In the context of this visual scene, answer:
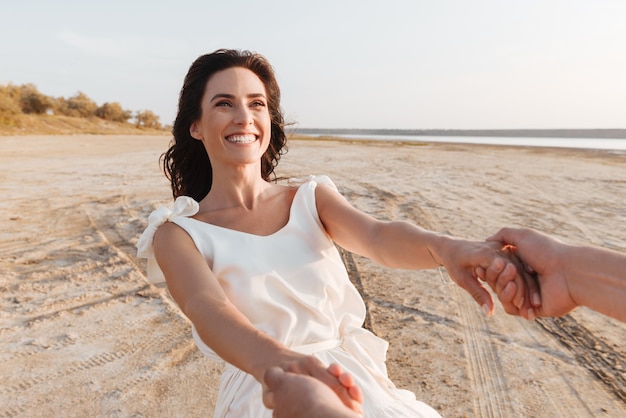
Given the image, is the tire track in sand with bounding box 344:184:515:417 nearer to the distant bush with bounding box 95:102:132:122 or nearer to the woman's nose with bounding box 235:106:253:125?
the woman's nose with bounding box 235:106:253:125

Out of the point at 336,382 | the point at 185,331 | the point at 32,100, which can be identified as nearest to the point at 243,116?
the point at 336,382

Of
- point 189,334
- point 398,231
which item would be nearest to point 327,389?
point 398,231

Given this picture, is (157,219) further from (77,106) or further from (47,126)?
(77,106)

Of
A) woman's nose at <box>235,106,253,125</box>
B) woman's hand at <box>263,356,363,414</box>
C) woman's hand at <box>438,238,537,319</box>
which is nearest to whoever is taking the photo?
woman's hand at <box>263,356,363,414</box>

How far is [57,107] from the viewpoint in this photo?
3191 cm

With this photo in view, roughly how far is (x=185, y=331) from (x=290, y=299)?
1.96 metres

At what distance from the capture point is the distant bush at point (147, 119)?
38188 millimetres

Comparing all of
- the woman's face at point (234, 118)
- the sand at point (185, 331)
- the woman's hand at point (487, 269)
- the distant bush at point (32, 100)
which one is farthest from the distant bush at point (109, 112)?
the woman's hand at point (487, 269)

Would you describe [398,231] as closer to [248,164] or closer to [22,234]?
[248,164]

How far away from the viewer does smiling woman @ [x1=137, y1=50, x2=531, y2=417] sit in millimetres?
1681

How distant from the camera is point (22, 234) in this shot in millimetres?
5816

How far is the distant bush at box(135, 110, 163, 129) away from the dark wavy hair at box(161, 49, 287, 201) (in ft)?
122

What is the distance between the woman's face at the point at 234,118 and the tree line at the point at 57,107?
24.4 m

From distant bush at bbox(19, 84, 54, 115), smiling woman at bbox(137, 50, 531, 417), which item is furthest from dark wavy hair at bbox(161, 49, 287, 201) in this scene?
distant bush at bbox(19, 84, 54, 115)
